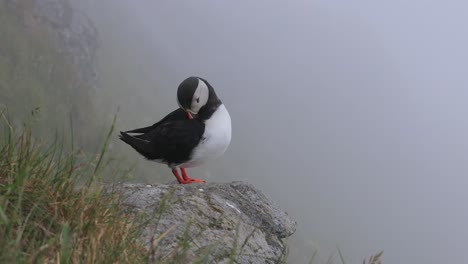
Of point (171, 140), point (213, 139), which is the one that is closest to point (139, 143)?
point (171, 140)

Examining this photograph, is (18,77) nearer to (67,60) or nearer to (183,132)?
(67,60)

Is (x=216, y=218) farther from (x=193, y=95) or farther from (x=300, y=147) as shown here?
(x=300, y=147)

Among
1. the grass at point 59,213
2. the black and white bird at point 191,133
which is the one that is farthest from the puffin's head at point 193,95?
the grass at point 59,213

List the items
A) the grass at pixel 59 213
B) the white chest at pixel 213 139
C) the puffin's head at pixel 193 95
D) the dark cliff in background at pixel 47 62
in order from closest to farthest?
the grass at pixel 59 213 < the puffin's head at pixel 193 95 < the white chest at pixel 213 139 < the dark cliff in background at pixel 47 62

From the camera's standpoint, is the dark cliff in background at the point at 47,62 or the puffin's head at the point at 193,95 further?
the dark cliff in background at the point at 47,62

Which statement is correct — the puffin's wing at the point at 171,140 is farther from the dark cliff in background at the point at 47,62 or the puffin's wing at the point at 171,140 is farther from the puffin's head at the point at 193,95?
the dark cliff in background at the point at 47,62

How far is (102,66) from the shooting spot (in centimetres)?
10275

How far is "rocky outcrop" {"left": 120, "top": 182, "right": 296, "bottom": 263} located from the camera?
3520 millimetres

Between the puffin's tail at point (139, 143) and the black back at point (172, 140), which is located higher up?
the black back at point (172, 140)

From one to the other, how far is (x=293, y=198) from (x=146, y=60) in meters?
59.7

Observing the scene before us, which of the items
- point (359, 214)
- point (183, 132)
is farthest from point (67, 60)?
point (359, 214)

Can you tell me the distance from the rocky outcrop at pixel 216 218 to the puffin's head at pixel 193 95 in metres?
1.33

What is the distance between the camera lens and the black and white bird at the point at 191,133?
6.34m

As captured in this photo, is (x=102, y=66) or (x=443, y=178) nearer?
(x=102, y=66)
